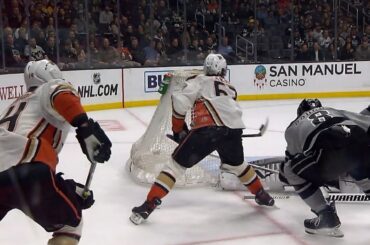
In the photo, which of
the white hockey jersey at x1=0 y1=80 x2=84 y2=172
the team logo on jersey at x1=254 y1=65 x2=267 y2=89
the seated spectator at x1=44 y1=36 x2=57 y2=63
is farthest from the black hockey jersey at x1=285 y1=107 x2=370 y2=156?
the team logo on jersey at x1=254 y1=65 x2=267 y2=89

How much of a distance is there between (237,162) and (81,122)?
5.05 feet

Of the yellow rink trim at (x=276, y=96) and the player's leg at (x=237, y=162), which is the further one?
the yellow rink trim at (x=276, y=96)

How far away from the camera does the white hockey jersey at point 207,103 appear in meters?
3.26

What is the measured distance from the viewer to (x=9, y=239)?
2.97 m

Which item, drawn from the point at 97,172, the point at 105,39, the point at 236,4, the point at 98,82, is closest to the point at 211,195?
the point at 97,172

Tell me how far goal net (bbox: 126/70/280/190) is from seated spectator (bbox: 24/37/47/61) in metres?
3.97

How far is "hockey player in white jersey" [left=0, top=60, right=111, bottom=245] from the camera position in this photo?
198 cm

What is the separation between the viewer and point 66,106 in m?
1.97

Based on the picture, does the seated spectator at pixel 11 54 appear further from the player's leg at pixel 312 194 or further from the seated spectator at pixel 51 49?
the player's leg at pixel 312 194

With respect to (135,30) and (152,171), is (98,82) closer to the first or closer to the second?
(135,30)

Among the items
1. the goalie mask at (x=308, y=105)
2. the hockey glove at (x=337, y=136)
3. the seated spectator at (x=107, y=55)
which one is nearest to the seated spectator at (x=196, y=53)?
the seated spectator at (x=107, y=55)

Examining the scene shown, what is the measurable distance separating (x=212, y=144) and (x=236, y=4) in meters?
7.96

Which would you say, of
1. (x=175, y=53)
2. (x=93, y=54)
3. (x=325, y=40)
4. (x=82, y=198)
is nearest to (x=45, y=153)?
(x=82, y=198)

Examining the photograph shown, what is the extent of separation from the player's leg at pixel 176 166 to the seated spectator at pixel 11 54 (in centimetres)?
501
